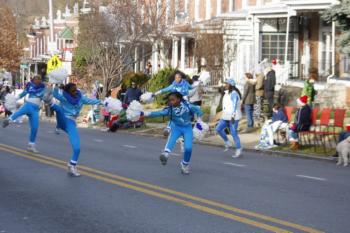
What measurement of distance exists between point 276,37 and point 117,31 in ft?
26.1

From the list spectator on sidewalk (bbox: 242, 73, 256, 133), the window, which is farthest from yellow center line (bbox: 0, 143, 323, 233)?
the window

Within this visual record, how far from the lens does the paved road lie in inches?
375

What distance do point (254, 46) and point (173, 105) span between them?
73.7ft

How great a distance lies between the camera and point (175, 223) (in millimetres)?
9594

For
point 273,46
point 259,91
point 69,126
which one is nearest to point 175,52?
point 273,46

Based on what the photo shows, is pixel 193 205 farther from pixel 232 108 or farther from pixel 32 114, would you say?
pixel 32 114

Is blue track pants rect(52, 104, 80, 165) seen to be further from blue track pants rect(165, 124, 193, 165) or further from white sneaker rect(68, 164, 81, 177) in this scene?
blue track pants rect(165, 124, 193, 165)

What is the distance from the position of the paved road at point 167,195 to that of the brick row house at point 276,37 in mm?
14228

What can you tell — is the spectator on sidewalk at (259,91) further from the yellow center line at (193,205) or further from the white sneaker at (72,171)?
the white sneaker at (72,171)

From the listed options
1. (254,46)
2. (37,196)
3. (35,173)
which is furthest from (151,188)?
(254,46)

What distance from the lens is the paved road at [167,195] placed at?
31.2 feet

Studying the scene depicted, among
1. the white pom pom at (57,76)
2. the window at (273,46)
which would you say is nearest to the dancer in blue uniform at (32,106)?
the white pom pom at (57,76)

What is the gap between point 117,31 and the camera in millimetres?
39219

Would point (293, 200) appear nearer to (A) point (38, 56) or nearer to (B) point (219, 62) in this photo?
(B) point (219, 62)
